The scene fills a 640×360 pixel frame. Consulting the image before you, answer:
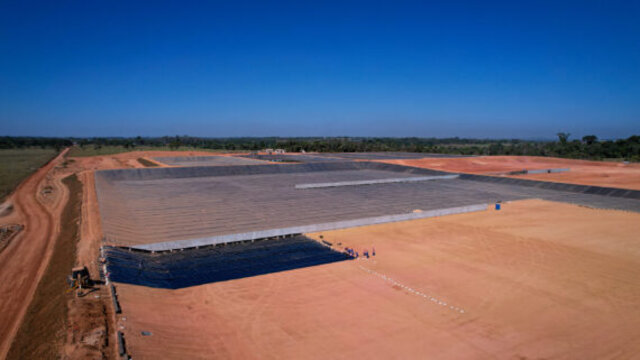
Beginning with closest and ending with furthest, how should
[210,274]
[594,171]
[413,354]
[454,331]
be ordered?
[413,354]
[454,331]
[210,274]
[594,171]

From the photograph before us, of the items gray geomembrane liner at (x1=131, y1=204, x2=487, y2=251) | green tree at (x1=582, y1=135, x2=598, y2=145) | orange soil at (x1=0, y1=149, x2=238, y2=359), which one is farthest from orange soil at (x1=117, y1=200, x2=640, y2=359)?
green tree at (x1=582, y1=135, x2=598, y2=145)

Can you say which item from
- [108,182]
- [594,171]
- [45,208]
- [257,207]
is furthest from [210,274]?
[594,171]

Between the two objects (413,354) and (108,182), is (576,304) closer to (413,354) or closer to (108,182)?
(413,354)

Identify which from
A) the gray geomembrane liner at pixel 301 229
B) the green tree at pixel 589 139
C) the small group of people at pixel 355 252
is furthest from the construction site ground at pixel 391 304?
the green tree at pixel 589 139

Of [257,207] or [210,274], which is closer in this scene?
[210,274]

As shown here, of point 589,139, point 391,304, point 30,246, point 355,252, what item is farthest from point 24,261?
point 589,139
